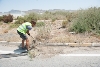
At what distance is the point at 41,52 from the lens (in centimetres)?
699

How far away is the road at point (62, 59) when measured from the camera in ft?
18.4

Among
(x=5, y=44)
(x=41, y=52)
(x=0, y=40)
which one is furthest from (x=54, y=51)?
(x=0, y=40)

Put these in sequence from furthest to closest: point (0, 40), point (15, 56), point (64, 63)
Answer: point (0, 40)
point (15, 56)
point (64, 63)

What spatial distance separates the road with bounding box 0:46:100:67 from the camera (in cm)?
561

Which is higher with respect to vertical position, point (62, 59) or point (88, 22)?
point (88, 22)

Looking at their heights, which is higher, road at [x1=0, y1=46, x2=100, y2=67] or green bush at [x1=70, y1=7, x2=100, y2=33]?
green bush at [x1=70, y1=7, x2=100, y2=33]

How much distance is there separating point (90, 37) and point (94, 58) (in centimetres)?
→ 264

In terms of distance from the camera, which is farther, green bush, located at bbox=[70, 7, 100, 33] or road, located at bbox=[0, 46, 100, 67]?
green bush, located at bbox=[70, 7, 100, 33]

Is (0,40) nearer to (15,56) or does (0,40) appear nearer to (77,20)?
(15,56)

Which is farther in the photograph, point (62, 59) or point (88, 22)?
point (88, 22)

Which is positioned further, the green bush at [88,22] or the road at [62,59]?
the green bush at [88,22]

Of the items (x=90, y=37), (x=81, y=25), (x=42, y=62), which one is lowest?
(x=42, y=62)

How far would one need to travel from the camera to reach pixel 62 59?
20.1ft

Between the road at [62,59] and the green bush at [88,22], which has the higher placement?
the green bush at [88,22]
